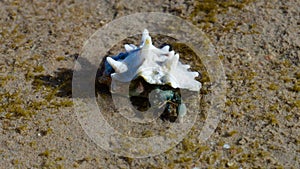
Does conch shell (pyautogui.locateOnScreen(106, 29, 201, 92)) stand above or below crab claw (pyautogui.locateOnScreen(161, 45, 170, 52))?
below

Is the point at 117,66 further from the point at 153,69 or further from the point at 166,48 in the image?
the point at 166,48

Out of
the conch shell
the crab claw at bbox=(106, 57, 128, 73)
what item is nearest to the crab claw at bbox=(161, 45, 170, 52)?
the conch shell

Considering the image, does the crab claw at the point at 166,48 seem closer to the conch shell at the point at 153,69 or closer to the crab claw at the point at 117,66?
the conch shell at the point at 153,69

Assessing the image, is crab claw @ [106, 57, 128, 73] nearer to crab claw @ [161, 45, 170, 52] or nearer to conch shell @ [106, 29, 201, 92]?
conch shell @ [106, 29, 201, 92]

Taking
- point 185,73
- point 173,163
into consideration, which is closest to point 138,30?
point 185,73

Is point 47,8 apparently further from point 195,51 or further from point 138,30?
point 195,51

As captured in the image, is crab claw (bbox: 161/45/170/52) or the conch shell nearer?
the conch shell

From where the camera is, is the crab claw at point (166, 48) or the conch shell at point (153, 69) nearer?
the conch shell at point (153, 69)

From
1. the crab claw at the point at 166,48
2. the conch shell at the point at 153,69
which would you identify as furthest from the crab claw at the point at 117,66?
the crab claw at the point at 166,48
